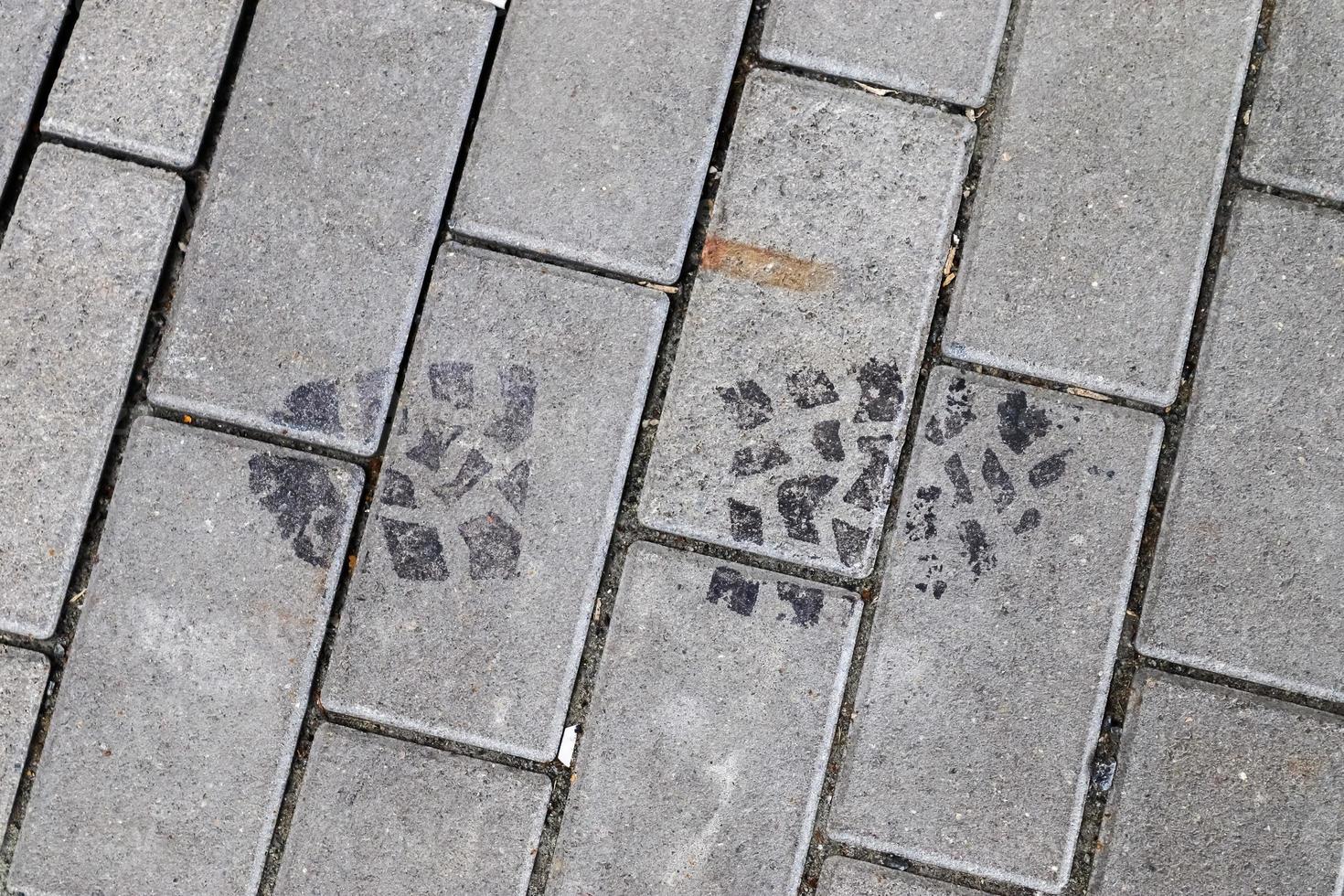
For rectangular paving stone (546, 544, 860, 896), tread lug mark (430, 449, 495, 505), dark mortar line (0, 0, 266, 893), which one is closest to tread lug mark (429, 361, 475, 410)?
tread lug mark (430, 449, 495, 505)

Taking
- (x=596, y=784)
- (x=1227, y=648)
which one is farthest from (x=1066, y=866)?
(x=596, y=784)

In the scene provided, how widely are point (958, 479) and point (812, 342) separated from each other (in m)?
0.38

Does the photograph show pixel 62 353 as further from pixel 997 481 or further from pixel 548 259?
pixel 997 481

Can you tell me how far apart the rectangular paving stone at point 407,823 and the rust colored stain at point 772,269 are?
104cm

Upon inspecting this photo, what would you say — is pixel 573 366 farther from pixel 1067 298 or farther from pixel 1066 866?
pixel 1066 866

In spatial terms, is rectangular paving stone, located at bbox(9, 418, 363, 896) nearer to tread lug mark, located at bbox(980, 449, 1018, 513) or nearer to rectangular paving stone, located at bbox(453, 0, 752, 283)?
rectangular paving stone, located at bbox(453, 0, 752, 283)

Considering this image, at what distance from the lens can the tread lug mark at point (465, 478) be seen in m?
1.85

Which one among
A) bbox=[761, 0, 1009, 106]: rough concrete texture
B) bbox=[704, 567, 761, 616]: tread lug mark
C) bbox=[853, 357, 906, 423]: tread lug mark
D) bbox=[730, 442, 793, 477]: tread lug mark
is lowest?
bbox=[704, 567, 761, 616]: tread lug mark

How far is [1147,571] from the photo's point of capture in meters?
1.84

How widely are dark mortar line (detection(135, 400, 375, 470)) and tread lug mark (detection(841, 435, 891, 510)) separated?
3.04 ft

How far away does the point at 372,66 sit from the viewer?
73.9 inches

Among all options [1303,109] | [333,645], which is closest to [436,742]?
[333,645]

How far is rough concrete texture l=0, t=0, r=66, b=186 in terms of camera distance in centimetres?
189

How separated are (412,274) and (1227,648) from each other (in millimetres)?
1688
